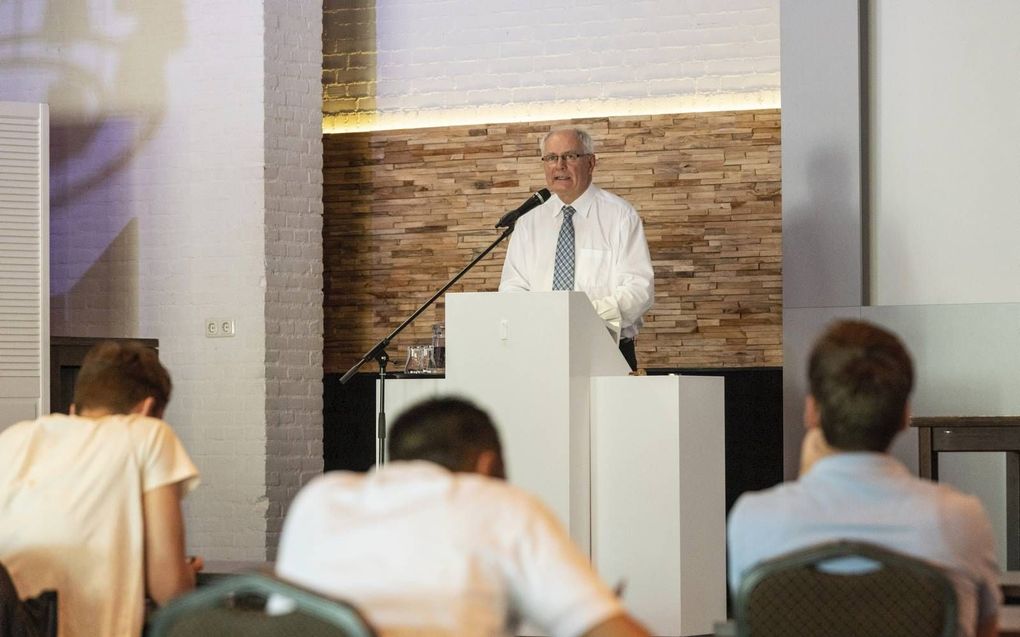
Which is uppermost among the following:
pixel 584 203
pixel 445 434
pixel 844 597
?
pixel 584 203

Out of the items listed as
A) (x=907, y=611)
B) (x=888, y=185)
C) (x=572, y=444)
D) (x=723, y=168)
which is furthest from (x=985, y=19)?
(x=907, y=611)

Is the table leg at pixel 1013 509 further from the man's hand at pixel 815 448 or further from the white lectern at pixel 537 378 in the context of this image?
the man's hand at pixel 815 448

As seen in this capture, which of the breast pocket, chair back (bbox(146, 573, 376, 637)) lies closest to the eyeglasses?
the breast pocket

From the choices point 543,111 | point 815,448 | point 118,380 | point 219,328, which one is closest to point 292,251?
point 219,328

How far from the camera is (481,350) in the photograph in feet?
14.4

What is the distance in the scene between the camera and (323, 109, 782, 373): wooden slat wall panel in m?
6.72

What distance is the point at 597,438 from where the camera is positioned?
445 cm

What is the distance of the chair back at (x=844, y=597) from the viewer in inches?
70.4

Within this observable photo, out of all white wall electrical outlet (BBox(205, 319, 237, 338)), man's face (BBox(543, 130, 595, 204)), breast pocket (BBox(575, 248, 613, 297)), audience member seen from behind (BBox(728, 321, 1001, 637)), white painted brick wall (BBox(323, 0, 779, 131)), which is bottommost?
audience member seen from behind (BBox(728, 321, 1001, 637))

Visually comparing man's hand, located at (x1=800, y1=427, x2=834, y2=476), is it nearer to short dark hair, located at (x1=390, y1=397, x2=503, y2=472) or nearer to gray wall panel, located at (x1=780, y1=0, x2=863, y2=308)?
short dark hair, located at (x1=390, y1=397, x2=503, y2=472)

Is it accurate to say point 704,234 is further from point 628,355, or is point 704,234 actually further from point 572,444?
point 572,444

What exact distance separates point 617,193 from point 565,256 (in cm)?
178

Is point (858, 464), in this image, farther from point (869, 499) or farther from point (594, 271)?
point (594, 271)

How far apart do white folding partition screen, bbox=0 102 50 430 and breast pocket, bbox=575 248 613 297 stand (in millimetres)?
2719
